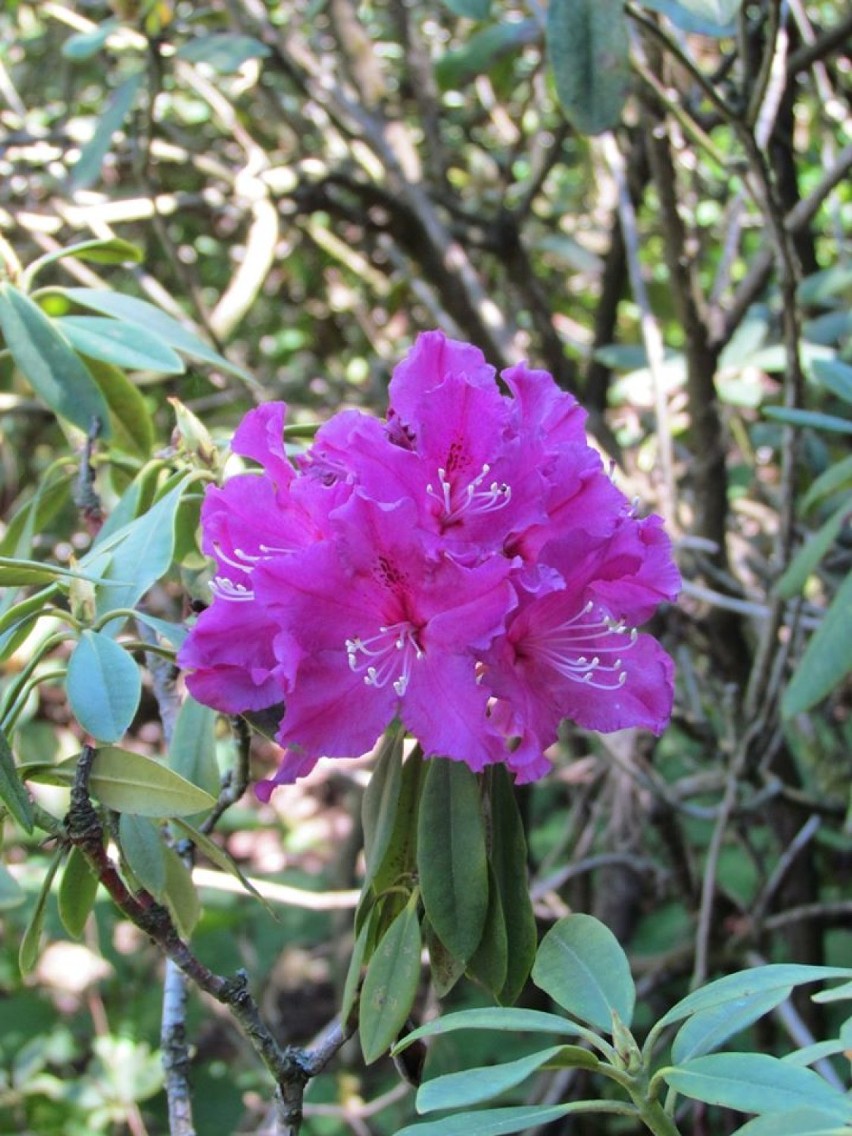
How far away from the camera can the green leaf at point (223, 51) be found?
Result: 173cm

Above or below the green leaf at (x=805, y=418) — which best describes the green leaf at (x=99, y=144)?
above

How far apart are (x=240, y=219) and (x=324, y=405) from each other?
399mm

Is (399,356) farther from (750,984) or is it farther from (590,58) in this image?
(750,984)

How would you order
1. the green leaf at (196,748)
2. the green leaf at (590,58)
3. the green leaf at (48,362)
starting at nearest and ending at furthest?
1. the green leaf at (196,748)
2. the green leaf at (48,362)
3. the green leaf at (590,58)

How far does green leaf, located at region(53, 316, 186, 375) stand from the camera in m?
1.08

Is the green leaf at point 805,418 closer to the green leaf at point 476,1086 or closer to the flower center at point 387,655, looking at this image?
the flower center at point 387,655

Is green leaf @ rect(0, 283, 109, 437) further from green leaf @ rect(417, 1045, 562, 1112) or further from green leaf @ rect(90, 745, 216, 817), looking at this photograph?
green leaf @ rect(417, 1045, 562, 1112)

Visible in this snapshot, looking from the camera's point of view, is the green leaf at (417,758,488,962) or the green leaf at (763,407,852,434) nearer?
the green leaf at (417,758,488,962)

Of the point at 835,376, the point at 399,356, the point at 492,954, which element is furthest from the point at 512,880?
the point at 399,356

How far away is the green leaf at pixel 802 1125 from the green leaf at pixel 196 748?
0.49 m

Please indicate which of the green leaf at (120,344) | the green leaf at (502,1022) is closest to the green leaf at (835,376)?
the green leaf at (120,344)

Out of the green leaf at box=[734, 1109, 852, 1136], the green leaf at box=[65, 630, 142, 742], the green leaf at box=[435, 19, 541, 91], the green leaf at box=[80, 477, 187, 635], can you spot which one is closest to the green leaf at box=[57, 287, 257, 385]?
the green leaf at box=[80, 477, 187, 635]

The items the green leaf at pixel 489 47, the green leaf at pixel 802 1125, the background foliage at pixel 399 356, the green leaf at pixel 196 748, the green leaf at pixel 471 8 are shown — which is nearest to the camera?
the green leaf at pixel 802 1125

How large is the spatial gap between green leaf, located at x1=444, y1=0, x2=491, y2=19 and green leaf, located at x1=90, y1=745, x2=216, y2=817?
1101mm
